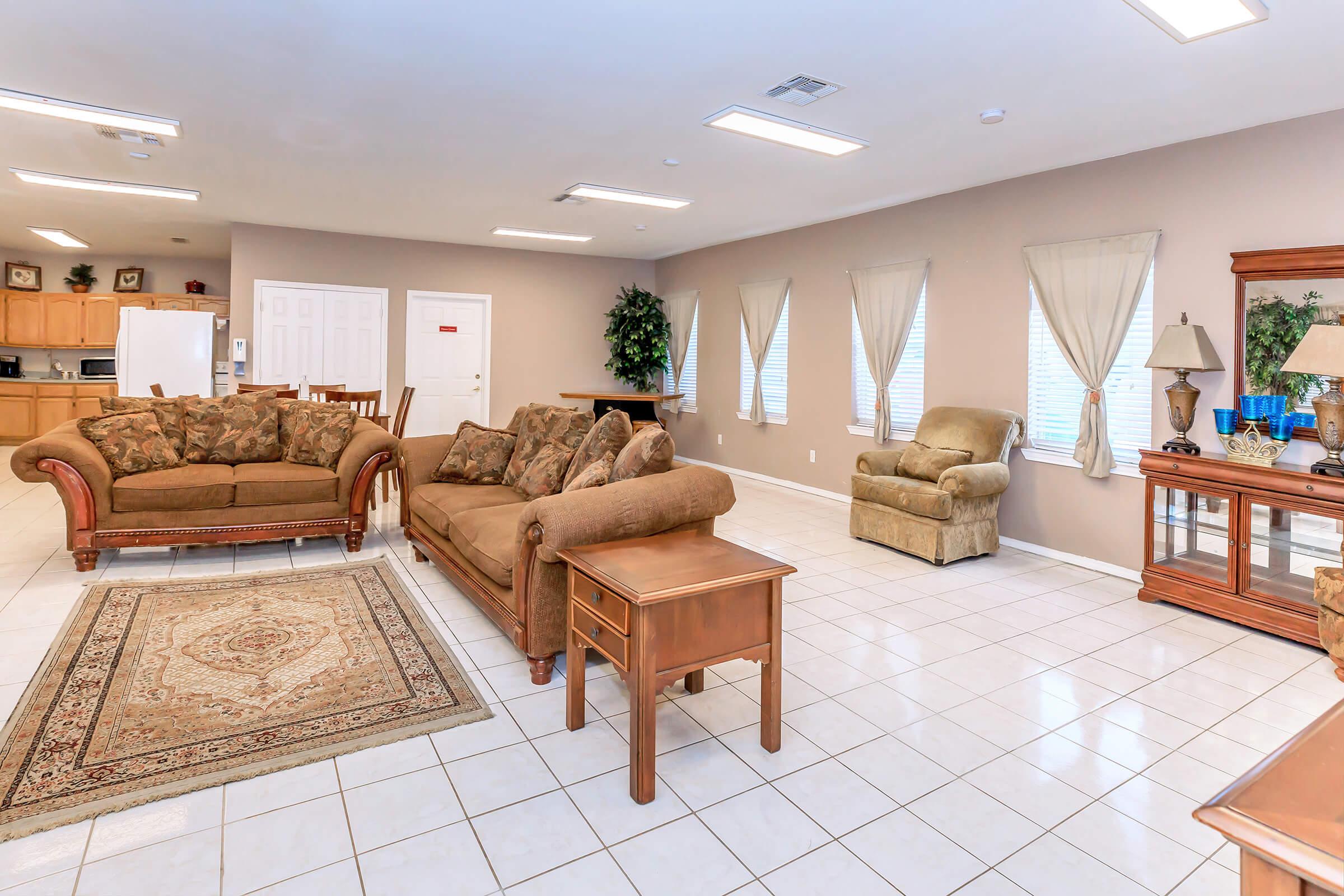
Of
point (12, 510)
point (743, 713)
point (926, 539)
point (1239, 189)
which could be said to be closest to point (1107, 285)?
point (1239, 189)

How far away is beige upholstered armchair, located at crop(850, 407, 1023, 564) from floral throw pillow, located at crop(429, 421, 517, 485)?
2.51m

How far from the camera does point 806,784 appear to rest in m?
2.26

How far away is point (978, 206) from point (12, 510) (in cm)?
781

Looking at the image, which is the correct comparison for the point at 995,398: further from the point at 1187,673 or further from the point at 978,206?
the point at 1187,673

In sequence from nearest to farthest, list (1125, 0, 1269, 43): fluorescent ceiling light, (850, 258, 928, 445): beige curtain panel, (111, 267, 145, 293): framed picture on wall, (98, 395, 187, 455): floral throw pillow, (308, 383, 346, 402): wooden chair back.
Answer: (1125, 0, 1269, 43): fluorescent ceiling light, (98, 395, 187, 455): floral throw pillow, (850, 258, 928, 445): beige curtain panel, (308, 383, 346, 402): wooden chair back, (111, 267, 145, 293): framed picture on wall

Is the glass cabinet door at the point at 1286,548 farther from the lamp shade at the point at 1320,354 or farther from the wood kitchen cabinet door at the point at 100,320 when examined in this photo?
the wood kitchen cabinet door at the point at 100,320

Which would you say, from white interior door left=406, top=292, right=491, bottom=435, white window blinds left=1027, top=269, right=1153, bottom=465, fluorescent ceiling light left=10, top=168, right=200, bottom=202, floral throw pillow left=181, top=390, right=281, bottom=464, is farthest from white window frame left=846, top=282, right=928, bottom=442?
fluorescent ceiling light left=10, top=168, right=200, bottom=202

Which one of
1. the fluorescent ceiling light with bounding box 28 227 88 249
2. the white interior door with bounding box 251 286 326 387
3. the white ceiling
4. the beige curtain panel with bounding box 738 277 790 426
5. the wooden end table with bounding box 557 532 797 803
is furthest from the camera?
the fluorescent ceiling light with bounding box 28 227 88 249

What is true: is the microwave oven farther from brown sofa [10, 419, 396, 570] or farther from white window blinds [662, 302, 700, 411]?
white window blinds [662, 302, 700, 411]

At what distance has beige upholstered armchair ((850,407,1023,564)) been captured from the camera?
4691mm

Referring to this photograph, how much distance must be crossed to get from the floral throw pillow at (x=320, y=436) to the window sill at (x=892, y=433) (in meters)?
4.14

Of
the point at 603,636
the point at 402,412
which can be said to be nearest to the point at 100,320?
the point at 402,412

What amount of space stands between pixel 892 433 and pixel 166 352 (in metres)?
6.99

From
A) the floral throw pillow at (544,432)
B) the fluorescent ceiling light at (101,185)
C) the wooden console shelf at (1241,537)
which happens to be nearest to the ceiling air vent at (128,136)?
the fluorescent ceiling light at (101,185)
